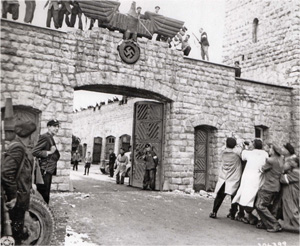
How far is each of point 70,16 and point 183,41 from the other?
3.72 meters

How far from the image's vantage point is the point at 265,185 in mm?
5754

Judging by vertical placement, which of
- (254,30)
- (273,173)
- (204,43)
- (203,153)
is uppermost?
(254,30)

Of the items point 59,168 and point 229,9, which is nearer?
point 59,168

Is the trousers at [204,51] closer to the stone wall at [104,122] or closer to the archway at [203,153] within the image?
the archway at [203,153]

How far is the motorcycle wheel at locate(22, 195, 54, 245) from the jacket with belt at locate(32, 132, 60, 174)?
4.95 feet

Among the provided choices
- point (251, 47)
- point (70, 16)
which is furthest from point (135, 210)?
point (251, 47)

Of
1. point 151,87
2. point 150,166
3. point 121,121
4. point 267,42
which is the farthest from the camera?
point 121,121

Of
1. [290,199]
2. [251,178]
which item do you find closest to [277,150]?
[251,178]

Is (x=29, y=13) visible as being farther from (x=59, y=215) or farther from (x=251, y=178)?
(x=251, y=178)

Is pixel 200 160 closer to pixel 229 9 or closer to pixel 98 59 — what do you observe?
pixel 98 59

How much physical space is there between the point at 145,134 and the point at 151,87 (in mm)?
1840

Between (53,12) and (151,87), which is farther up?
(53,12)

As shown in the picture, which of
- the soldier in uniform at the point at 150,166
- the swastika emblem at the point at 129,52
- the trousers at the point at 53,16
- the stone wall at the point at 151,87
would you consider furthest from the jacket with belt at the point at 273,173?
the trousers at the point at 53,16

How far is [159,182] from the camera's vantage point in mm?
10289
